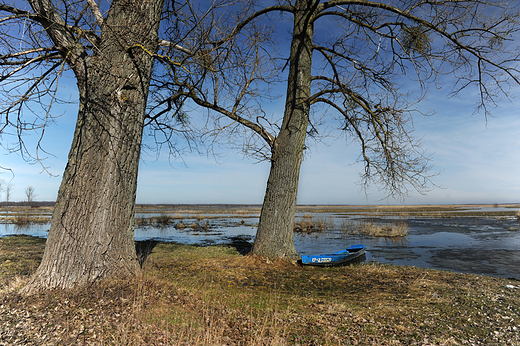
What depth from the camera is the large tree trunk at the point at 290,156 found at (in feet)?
27.4

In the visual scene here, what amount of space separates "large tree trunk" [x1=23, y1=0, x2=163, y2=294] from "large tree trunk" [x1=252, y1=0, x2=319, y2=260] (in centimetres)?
383

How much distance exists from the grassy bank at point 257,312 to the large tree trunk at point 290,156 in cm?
166

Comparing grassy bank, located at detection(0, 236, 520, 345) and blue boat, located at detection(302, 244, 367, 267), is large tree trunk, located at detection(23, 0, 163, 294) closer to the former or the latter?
grassy bank, located at detection(0, 236, 520, 345)

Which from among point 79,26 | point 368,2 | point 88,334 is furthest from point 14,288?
point 368,2

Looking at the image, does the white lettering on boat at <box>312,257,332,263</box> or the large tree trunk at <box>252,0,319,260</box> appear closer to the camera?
the white lettering on boat at <box>312,257,332,263</box>

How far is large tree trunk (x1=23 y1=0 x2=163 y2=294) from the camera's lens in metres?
4.93

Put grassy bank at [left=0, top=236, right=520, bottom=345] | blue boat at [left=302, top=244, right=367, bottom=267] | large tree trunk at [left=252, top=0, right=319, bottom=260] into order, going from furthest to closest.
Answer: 1. large tree trunk at [left=252, top=0, right=319, bottom=260]
2. blue boat at [left=302, top=244, right=367, bottom=267]
3. grassy bank at [left=0, top=236, right=520, bottom=345]

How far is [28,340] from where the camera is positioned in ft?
11.0

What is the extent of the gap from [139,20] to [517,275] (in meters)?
11.9

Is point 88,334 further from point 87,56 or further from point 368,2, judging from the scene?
point 368,2

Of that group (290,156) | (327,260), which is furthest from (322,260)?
(290,156)

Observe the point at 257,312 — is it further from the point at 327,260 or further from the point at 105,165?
the point at 327,260

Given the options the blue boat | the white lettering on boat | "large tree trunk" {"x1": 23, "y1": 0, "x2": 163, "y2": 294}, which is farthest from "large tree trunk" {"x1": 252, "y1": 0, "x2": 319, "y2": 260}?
"large tree trunk" {"x1": 23, "y1": 0, "x2": 163, "y2": 294}

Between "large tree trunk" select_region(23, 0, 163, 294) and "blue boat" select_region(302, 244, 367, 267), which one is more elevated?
"large tree trunk" select_region(23, 0, 163, 294)
